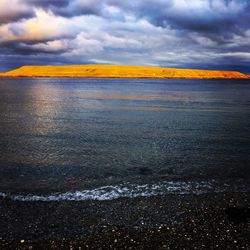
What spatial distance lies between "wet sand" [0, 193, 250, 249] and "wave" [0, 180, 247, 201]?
1.77ft

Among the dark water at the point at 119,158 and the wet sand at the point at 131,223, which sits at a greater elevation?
the dark water at the point at 119,158

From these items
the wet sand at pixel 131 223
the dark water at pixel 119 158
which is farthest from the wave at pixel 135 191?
the wet sand at pixel 131 223

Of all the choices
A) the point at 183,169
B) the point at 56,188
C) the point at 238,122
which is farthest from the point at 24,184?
the point at 238,122

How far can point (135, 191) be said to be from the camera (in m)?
16.5

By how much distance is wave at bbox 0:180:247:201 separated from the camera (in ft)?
51.1

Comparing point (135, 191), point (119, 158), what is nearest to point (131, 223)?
point (135, 191)

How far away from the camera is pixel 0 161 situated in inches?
858

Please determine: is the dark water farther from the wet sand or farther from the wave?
the wet sand

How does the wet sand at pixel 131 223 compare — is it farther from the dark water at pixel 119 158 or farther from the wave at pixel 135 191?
the dark water at pixel 119 158

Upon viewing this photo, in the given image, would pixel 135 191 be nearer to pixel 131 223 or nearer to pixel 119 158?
pixel 131 223

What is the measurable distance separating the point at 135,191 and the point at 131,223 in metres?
3.75

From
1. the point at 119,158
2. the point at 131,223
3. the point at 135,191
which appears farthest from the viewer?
the point at 119,158

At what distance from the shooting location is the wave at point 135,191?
15570 mm

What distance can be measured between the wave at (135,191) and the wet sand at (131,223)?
54 cm
